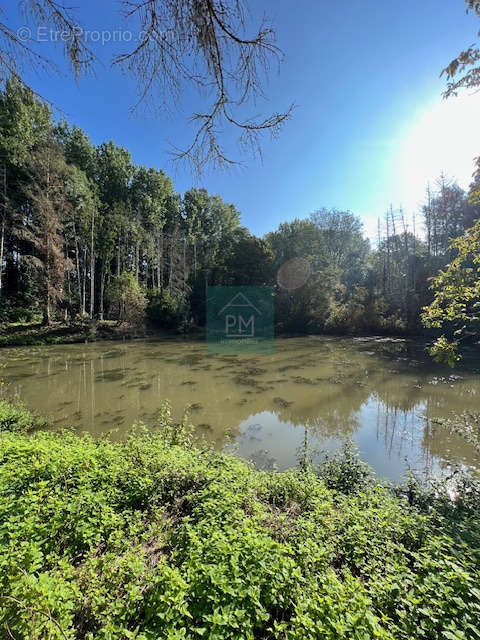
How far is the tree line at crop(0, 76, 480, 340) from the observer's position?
Result: 17.8 meters

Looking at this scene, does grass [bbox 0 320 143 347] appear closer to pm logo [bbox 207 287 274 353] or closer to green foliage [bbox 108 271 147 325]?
green foliage [bbox 108 271 147 325]

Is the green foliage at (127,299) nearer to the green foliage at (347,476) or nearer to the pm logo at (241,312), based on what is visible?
the pm logo at (241,312)

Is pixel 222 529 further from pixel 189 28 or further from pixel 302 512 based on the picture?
pixel 189 28

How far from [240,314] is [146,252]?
1130 centimetres

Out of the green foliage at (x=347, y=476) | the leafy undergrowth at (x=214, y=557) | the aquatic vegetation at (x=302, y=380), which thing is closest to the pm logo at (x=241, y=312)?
the aquatic vegetation at (x=302, y=380)

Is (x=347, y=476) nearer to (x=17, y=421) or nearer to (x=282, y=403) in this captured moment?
(x=282, y=403)

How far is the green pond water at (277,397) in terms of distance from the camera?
5.11 metres

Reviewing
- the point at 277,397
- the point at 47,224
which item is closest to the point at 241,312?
the point at 47,224

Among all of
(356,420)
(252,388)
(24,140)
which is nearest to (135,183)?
(24,140)

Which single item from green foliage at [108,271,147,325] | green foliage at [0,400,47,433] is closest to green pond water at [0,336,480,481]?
green foliage at [0,400,47,433]

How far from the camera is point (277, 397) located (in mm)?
7887

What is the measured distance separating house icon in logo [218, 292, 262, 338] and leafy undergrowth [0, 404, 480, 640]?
20.7 metres

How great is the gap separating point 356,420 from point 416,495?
11.1 ft

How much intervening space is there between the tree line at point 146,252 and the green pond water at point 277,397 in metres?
8.11
